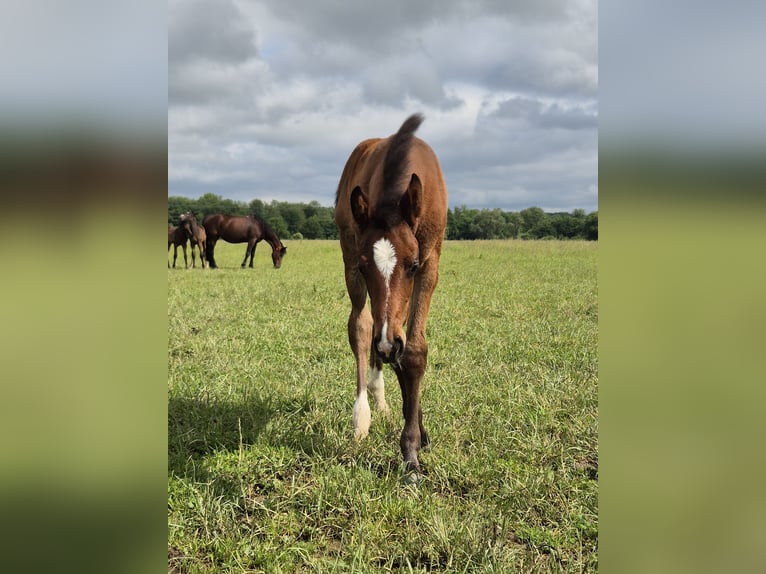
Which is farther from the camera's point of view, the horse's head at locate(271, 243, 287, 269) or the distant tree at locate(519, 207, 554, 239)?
the distant tree at locate(519, 207, 554, 239)

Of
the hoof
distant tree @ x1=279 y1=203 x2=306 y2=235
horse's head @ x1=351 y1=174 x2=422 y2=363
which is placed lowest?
the hoof

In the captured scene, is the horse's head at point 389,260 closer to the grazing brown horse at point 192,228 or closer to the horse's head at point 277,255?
the horse's head at point 277,255

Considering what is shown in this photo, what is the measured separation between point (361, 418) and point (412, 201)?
6.02ft

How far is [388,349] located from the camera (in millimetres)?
2863

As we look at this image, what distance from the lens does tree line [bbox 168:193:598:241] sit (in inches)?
832

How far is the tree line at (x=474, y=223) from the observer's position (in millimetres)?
21125

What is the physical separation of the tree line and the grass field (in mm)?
7715

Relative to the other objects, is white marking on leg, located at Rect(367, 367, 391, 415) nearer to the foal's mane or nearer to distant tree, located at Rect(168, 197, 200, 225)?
the foal's mane

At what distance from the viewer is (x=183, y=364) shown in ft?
19.1

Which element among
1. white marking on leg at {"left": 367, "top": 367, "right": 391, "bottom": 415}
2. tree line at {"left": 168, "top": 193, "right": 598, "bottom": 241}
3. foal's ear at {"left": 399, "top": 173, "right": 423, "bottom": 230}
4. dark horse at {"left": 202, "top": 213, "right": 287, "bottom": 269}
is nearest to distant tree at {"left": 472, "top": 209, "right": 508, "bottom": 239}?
tree line at {"left": 168, "top": 193, "right": 598, "bottom": 241}

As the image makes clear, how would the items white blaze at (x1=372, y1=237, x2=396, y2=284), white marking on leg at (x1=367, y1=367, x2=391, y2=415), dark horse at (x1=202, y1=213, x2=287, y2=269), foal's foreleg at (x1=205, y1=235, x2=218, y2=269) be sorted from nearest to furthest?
white blaze at (x1=372, y1=237, x2=396, y2=284) → white marking on leg at (x1=367, y1=367, x2=391, y2=415) → foal's foreleg at (x1=205, y1=235, x2=218, y2=269) → dark horse at (x1=202, y1=213, x2=287, y2=269)

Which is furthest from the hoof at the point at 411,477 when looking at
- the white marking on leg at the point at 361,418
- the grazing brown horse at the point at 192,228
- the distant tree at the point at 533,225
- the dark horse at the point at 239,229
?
the distant tree at the point at 533,225
